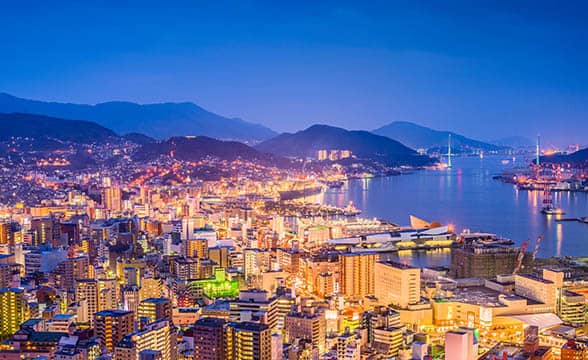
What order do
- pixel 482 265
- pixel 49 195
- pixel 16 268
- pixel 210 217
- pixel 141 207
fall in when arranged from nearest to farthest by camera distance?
pixel 16 268, pixel 482 265, pixel 210 217, pixel 141 207, pixel 49 195

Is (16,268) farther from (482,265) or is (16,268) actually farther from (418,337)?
(482,265)

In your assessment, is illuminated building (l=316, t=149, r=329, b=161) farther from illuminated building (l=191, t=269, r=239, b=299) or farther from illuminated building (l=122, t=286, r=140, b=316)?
illuminated building (l=122, t=286, r=140, b=316)

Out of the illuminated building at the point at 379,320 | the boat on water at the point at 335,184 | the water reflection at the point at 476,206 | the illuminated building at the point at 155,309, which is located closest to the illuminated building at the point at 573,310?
the illuminated building at the point at 379,320

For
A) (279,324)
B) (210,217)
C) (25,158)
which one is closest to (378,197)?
(210,217)

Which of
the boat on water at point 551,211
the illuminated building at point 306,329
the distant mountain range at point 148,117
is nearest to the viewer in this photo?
the illuminated building at point 306,329

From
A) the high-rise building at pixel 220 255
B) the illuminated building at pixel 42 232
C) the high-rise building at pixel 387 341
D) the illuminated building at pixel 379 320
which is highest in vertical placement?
the illuminated building at pixel 42 232

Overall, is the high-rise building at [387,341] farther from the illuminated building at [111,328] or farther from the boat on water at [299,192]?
the boat on water at [299,192]

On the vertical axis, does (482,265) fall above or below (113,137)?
below
